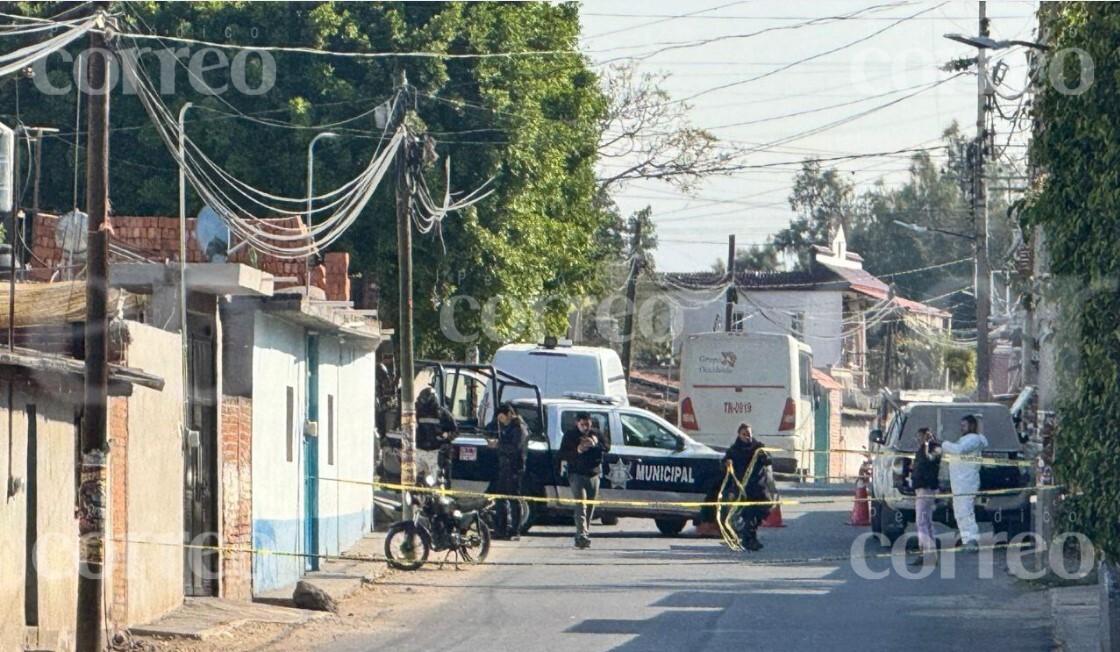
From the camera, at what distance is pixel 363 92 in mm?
34062

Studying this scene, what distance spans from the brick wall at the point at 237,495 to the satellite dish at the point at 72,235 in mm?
2819

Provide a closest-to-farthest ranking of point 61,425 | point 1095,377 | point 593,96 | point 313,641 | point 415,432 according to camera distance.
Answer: point 1095,377 < point 61,425 < point 313,641 < point 415,432 < point 593,96

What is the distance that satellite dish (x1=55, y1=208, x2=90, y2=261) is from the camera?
19.2 m

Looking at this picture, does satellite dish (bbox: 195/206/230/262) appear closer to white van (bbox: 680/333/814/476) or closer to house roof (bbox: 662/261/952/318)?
white van (bbox: 680/333/814/476)

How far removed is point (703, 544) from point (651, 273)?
3665cm

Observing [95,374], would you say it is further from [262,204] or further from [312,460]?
[262,204]

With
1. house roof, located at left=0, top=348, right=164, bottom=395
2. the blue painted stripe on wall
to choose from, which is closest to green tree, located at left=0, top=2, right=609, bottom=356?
the blue painted stripe on wall

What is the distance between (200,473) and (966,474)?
9.74m

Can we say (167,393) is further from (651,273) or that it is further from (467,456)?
(651,273)

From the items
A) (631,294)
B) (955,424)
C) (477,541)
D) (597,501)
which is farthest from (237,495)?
(631,294)

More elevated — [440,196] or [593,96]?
[593,96]

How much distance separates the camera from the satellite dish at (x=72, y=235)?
63.1 feet

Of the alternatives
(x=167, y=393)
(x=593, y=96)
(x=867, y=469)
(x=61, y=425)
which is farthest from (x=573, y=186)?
(x=61, y=425)

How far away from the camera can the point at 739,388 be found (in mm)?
40125
